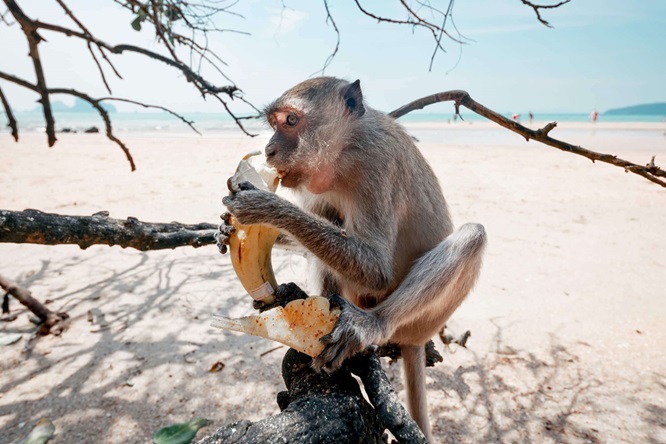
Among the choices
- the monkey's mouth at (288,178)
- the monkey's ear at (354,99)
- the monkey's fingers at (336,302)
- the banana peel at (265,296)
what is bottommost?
the monkey's fingers at (336,302)

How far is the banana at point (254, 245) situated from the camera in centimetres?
246

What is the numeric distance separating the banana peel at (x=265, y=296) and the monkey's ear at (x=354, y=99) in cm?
86

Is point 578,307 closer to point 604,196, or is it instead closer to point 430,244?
point 430,244

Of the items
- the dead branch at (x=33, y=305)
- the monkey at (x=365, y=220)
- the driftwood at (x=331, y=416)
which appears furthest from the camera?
the dead branch at (x=33, y=305)

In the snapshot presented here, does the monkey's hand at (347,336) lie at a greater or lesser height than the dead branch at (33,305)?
greater

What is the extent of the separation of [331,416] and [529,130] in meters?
2.53

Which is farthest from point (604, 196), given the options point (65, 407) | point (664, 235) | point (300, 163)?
point (65, 407)

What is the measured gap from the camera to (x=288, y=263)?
6.60 metres

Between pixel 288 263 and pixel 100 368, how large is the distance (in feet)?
10.8

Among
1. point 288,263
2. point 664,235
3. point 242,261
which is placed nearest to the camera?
point 242,261

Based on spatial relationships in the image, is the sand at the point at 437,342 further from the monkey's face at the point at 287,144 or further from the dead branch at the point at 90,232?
the dead branch at the point at 90,232

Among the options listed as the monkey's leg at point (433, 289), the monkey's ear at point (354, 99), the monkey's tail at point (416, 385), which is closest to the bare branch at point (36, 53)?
the monkey's ear at point (354, 99)

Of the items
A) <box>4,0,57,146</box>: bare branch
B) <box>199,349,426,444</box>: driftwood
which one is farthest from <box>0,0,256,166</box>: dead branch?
<box>199,349,426,444</box>: driftwood

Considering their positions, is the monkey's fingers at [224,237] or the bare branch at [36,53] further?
the bare branch at [36,53]
